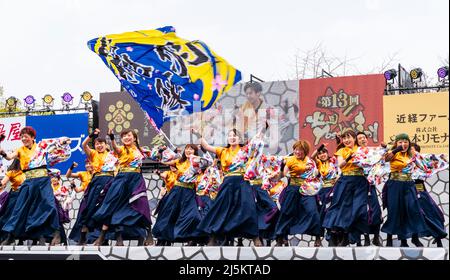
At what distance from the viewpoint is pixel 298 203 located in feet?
31.9

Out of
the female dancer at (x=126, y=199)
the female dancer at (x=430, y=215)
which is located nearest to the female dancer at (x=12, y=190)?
the female dancer at (x=126, y=199)

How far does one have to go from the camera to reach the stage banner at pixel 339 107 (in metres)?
14.0

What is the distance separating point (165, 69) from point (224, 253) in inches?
103

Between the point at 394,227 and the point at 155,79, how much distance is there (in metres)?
3.21

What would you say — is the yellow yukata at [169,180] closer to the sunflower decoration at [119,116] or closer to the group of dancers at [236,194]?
the group of dancers at [236,194]

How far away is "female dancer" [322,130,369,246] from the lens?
8.73m

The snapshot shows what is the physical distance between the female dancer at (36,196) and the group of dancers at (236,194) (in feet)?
0.04

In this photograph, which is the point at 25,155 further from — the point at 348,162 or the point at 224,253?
the point at 348,162

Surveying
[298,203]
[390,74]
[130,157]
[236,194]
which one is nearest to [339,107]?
[390,74]

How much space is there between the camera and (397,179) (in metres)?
8.95

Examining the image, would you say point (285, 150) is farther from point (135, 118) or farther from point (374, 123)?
point (135, 118)

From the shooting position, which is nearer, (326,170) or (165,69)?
(165,69)

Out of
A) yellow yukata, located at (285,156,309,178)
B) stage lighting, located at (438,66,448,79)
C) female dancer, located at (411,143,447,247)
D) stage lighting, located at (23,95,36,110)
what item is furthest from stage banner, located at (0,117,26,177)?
female dancer, located at (411,143,447,247)

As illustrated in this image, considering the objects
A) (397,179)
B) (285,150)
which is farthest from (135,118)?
(397,179)
